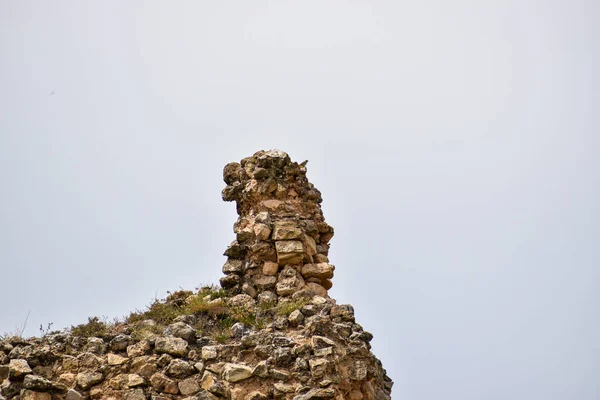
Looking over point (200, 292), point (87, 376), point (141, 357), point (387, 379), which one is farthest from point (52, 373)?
point (387, 379)

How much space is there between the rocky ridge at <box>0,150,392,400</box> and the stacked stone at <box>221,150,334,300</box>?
0.11ft

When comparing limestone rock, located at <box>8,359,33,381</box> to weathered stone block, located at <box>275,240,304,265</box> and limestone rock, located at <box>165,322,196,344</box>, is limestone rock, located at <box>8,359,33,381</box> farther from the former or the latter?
weathered stone block, located at <box>275,240,304,265</box>

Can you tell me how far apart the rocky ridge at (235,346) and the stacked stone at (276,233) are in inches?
1.3

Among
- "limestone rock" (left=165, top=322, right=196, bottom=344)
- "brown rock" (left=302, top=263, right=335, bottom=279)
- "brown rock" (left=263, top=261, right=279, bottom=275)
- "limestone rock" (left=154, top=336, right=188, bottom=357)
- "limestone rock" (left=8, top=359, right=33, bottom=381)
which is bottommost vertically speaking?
"limestone rock" (left=8, top=359, right=33, bottom=381)

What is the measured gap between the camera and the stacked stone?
52.7 ft

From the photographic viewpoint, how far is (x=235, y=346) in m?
13.8

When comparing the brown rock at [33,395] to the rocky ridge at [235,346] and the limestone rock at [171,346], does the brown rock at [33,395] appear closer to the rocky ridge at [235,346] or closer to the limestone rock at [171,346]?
the rocky ridge at [235,346]

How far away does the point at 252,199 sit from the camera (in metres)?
17.2

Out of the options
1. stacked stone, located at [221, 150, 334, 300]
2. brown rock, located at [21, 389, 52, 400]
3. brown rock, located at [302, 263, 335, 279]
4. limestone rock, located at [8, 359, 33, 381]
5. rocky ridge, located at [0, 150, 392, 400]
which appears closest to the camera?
brown rock, located at [21, 389, 52, 400]

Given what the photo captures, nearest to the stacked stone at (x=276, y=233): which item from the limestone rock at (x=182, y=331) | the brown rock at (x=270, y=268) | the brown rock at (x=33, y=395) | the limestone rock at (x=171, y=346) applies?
the brown rock at (x=270, y=268)

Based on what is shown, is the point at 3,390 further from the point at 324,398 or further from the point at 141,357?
the point at 324,398

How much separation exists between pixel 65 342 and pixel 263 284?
431 cm

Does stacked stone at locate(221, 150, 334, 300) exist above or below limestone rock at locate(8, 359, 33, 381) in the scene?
above

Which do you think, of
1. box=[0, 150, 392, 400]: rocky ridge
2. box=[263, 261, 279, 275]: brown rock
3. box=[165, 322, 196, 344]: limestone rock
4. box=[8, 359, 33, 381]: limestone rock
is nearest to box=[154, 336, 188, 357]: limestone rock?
box=[0, 150, 392, 400]: rocky ridge
